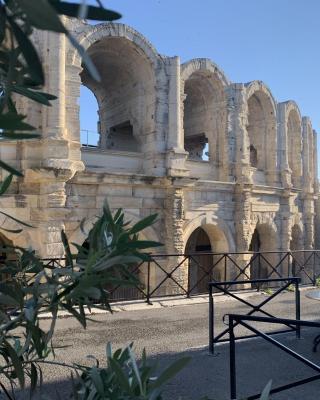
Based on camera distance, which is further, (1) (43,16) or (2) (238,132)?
(2) (238,132)

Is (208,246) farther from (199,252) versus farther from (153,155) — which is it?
(153,155)

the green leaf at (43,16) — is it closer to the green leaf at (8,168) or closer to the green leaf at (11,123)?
the green leaf at (11,123)

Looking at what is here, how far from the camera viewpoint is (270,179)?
16.8 m

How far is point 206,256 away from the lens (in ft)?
55.2

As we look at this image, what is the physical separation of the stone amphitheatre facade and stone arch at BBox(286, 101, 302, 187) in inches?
3.2

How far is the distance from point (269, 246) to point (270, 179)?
256 centimetres

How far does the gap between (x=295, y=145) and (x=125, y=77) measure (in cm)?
877

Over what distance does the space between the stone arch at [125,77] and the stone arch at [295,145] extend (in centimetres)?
789

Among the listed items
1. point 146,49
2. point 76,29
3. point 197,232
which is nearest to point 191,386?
point 76,29

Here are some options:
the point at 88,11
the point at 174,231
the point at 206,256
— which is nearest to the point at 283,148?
the point at 206,256

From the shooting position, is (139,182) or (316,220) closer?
(139,182)

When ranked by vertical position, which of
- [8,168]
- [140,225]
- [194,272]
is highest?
[8,168]

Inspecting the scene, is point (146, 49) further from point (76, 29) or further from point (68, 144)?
point (68, 144)

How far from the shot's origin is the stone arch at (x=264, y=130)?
16594mm
